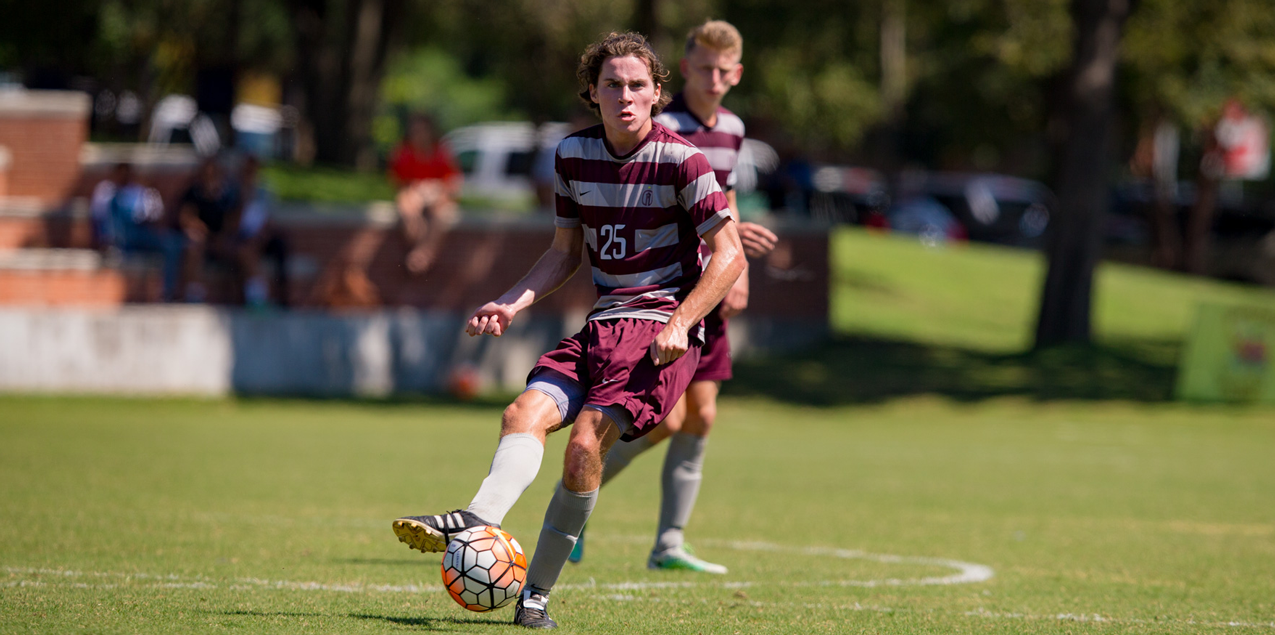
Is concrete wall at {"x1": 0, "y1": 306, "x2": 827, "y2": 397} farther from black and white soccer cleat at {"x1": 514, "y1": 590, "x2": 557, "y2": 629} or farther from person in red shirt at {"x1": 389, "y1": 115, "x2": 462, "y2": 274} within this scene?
black and white soccer cleat at {"x1": 514, "y1": 590, "x2": 557, "y2": 629}

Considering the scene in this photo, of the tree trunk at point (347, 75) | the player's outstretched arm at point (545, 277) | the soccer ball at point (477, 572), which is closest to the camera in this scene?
the soccer ball at point (477, 572)

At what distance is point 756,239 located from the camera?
6.43 m

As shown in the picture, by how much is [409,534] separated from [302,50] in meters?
23.1

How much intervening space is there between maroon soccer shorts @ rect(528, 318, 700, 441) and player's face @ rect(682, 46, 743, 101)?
6.90ft

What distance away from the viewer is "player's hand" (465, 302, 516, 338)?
5059mm

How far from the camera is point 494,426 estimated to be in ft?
54.2

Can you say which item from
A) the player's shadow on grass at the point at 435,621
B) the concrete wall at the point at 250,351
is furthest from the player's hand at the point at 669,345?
the concrete wall at the point at 250,351

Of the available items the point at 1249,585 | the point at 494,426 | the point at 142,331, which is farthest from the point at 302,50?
the point at 1249,585

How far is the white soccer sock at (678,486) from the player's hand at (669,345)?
2.02 meters

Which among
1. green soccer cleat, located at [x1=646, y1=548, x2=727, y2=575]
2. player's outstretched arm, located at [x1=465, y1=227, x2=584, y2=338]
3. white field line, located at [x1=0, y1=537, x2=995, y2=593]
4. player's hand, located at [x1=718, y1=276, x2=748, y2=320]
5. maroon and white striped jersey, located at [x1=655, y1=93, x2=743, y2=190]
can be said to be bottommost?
green soccer cleat, located at [x1=646, y1=548, x2=727, y2=575]

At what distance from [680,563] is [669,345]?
2.23 m

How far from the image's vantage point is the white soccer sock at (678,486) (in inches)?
275

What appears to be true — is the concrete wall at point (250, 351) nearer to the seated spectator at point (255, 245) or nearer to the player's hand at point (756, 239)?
the seated spectator at point (255, 245)

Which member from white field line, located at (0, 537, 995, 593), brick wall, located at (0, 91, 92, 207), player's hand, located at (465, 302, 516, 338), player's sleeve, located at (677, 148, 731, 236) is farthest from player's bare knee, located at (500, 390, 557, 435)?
brick wall, located at (0, 91, 92, 207)
